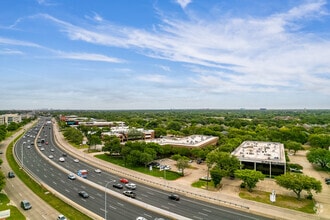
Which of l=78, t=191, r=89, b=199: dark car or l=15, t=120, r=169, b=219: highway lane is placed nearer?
l=15, t=120, r=169, b=219: highway lane

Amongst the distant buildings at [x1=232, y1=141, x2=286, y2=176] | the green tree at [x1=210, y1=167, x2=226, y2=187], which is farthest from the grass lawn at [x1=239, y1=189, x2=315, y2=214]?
the distant buildings at [x1=232, y1=141, x2=286, y2=176]

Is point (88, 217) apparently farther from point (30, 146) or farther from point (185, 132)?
point (185, 132)

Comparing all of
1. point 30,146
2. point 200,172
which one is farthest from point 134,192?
point 30,146

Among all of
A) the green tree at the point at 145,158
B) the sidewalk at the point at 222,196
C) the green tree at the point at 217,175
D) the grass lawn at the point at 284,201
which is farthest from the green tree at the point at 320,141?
the green tree at the point at 145,158

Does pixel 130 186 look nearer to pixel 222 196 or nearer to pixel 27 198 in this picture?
pixel 222 196

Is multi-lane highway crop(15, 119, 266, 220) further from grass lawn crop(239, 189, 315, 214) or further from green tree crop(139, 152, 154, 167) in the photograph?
green tree crop(139, 152, 154, 167)

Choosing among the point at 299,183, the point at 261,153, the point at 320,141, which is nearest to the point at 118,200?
the point at 299,183

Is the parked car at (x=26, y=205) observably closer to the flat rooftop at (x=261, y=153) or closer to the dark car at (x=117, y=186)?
the dark car at (x=117, y=186)
